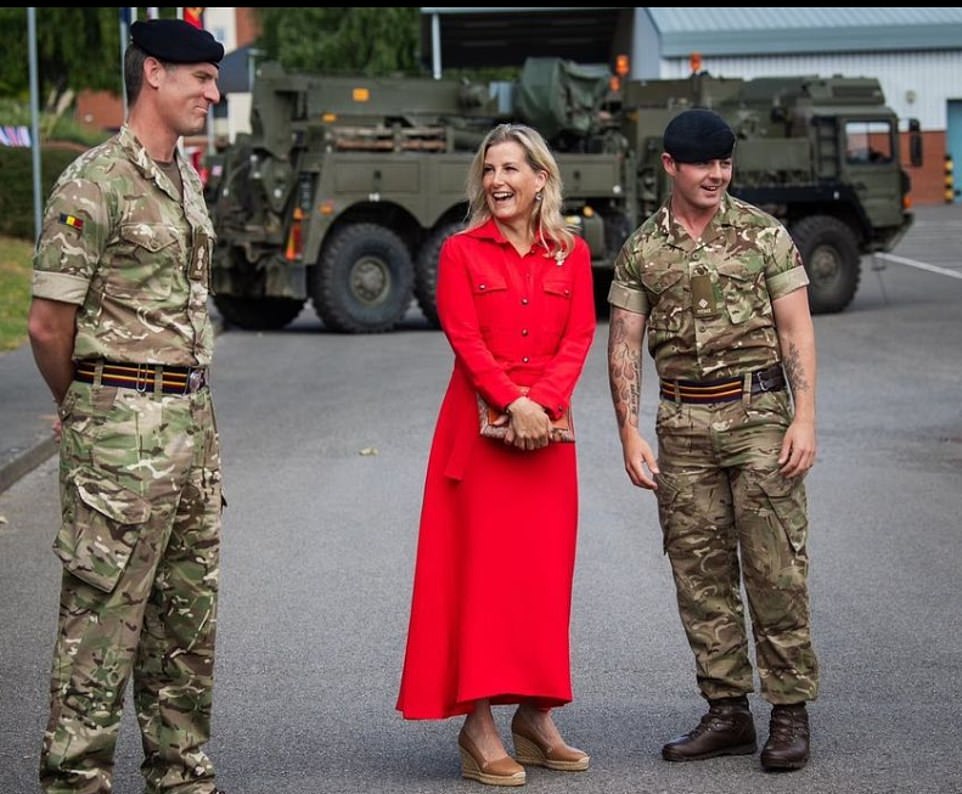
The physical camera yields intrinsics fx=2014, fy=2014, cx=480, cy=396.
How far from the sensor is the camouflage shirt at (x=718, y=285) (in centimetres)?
584

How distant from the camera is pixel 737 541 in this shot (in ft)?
19.6

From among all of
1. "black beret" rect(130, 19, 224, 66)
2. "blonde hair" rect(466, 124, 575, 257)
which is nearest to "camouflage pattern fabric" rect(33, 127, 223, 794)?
"black beret" rect(130, 19, 224, 66)

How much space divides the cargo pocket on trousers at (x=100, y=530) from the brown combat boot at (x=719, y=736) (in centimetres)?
183

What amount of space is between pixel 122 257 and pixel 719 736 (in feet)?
7.49

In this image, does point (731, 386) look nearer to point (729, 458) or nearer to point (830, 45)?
point (729, 458)

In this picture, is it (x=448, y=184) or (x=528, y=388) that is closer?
(x=528, y=388)

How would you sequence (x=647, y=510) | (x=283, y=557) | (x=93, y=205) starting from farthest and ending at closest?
(x=647, y=510) < (x=283, y=557) < (x=93, y=205)

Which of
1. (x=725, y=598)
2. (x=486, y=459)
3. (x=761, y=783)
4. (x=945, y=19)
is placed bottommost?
(x=761, y=783)

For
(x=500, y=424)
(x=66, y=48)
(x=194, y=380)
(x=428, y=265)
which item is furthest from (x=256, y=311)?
(x=66, y=48)

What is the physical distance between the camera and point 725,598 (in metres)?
5.93

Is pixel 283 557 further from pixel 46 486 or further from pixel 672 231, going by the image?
pixel 672 231

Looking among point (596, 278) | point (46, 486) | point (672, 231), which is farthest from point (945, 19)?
point (672, 231)

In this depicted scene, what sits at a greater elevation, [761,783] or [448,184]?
[448,184]

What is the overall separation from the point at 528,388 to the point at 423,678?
0.87 meters
